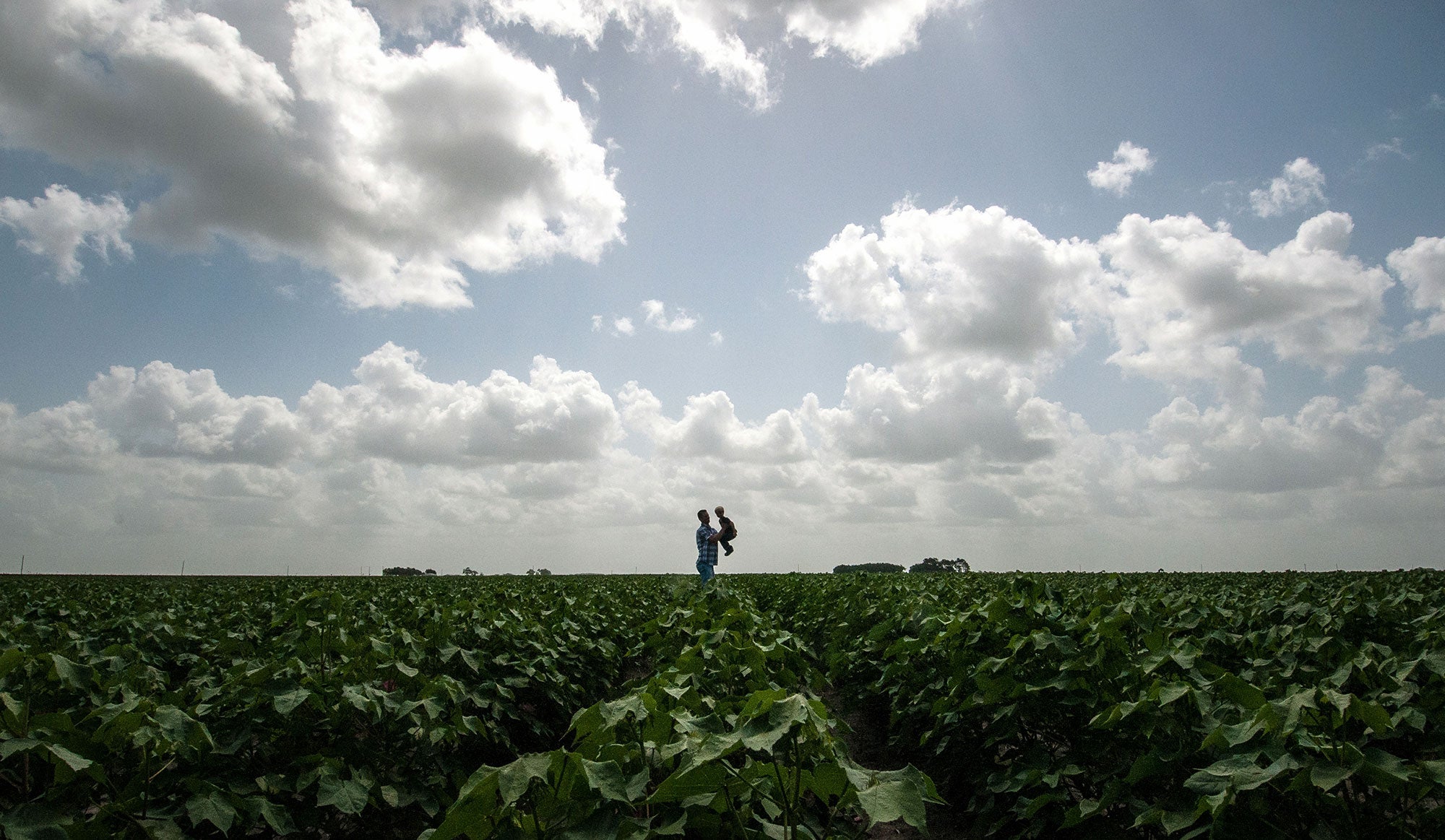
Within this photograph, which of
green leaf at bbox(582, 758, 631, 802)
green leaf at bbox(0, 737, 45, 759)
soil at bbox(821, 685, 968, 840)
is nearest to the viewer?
green leaf at bbox(582, 758, 631, 802)

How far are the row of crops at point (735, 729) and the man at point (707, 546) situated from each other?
10043 millimetres

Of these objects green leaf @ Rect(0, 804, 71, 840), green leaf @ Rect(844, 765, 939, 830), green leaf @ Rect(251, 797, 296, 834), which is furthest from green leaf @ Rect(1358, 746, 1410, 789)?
green leaf @ Rect(0, 804, 71, 840)

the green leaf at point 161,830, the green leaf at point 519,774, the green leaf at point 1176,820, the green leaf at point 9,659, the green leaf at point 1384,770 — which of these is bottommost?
the green leaf at point 161,830

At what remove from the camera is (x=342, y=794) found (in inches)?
138

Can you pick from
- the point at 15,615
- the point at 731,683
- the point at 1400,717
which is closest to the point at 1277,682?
the point at 1400,717

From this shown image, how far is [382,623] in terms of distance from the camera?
22.6 ft

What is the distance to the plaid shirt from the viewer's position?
17.6 m

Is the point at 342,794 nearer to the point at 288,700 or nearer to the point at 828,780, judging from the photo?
the point at 288,700

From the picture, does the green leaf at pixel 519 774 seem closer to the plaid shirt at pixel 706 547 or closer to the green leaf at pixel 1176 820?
the green leaf at pixel 1176 820

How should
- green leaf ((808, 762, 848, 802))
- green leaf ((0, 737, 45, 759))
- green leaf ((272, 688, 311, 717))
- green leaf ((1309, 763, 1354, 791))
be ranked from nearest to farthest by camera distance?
green leaf ((808, 762, 848, 802)), green leaf ((1309, 763, 1354, 791)), green leaf ((0, 737, 45, 759)), green leaf ((272, 688, 311, 717))

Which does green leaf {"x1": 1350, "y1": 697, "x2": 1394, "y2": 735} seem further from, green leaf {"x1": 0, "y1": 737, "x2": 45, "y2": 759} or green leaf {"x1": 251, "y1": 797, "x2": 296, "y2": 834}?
green leaf {"x1": 0, "y1": 737, "x2": 45, "y2": 759}

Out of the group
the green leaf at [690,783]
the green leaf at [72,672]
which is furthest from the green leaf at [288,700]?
the green leaf at [690,783]

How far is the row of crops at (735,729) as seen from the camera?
6.99 feet

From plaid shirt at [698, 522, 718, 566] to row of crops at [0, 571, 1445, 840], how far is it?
10167 mm
